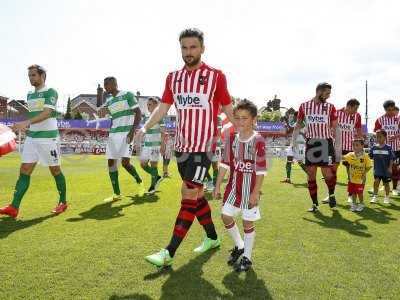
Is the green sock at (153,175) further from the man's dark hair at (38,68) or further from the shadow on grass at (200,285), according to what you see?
the shadow on grass at (200,285)

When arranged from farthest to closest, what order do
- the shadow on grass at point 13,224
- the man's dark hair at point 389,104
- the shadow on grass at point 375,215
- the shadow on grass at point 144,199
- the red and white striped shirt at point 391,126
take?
1. the red and white striped shirt at point 391,126
2. the man's dark hair at point 389,104
3. the shadow on grass at point 144,199
4. the shadow on grass at point 375,215
5. the shadow on grass at point 13,224

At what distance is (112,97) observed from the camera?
9133 mm

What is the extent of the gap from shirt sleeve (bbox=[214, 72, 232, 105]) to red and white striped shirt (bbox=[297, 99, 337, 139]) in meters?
3.82

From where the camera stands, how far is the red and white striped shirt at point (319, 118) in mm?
7961

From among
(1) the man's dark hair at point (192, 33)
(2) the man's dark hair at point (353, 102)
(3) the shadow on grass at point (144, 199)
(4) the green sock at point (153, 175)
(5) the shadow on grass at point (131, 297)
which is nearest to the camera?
(5) the shadow on grass at point (131, 297)

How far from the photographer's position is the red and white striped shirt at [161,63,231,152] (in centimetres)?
455

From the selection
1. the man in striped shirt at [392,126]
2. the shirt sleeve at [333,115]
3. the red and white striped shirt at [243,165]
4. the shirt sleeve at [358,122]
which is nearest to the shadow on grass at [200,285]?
the red and white striped shirt at [243,165]

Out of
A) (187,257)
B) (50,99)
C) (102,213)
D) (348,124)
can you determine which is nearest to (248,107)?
(187,257)

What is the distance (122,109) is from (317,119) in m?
4.17

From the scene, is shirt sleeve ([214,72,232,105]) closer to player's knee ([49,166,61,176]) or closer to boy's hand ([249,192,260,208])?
boy's hand ([249,192,260,208])

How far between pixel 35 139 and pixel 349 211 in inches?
238

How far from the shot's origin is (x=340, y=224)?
663cm

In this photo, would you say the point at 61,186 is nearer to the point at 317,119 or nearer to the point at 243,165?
the point at 243,165

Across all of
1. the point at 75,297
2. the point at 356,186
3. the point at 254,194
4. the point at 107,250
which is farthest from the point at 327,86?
the point at 75,297
